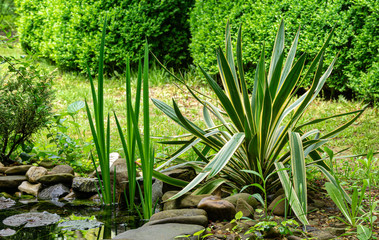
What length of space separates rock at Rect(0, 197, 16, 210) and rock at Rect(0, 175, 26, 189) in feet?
0.92

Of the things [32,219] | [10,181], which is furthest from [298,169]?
[10,181]

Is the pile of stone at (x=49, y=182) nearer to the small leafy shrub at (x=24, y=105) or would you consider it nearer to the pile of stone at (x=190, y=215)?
the small leafy shrub at (x=24, y=105)

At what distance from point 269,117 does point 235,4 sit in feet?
13.4

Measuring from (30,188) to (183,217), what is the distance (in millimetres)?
1641

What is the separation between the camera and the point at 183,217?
223 cm

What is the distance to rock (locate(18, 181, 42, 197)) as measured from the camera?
329 cm

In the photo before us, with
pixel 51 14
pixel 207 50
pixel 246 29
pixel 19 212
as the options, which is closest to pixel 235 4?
pixel 246 29

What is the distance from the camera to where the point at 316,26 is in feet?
18.1

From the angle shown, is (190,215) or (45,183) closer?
(190,215)

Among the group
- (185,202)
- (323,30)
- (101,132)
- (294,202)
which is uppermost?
(323,30)

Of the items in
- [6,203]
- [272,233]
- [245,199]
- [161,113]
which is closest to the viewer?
[272,233]

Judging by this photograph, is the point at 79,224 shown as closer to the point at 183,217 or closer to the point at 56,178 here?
the point at 183,217

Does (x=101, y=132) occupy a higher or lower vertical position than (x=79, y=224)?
higher

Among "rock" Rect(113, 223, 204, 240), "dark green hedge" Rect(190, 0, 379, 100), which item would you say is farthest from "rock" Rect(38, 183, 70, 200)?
"dark green hedge" Rect(190, 0, 379, 100)
